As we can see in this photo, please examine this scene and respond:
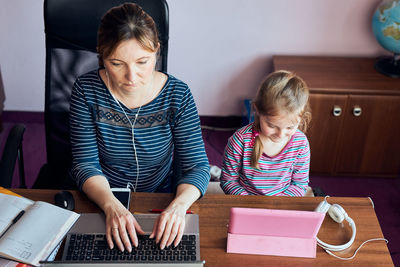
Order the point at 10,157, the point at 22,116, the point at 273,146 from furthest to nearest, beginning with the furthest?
the point at 22,116 → the point at 273,146 → the point at 10,157

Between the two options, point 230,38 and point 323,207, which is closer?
point 323,207

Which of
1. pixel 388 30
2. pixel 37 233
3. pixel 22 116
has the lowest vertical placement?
pixel 22 116

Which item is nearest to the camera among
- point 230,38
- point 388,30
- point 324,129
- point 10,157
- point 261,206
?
point 261,206

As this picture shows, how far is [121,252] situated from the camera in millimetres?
1097

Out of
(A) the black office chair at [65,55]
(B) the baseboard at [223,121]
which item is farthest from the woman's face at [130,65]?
(B) the baseboard at [223,121]

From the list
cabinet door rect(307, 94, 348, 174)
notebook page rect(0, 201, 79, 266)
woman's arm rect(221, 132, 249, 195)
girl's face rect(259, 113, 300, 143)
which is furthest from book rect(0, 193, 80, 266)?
cabinet door rect(307, 94, 348, 174)

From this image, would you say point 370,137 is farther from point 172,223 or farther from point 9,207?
point 9,207

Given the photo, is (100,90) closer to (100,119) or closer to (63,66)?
(100,119)

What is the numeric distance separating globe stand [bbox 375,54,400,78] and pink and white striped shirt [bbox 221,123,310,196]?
108 cm

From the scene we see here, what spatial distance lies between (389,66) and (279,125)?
4.19ft

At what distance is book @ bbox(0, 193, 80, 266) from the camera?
105 centimetres

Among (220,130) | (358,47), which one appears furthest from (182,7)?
(358,47)

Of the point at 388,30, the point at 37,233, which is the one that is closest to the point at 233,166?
the point at 37,233

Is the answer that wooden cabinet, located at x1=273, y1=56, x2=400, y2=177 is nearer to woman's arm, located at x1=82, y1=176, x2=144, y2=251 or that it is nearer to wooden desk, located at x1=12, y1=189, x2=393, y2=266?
wooden desk, located at x1=12, y1=189, x2=393, y2=266
